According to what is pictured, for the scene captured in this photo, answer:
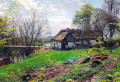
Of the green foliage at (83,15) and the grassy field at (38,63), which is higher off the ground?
the green foliage at (83,15)

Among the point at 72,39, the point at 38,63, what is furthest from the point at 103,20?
the point at 38,63

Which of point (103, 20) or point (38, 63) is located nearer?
point (38, 63)

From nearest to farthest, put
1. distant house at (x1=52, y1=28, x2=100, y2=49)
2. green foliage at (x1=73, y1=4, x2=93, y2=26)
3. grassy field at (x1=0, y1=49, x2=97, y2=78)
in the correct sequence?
grassy field at (x1=0, y1=49, x2=97, y2=78)
distant house at (x1=52, y1=28, x2=100, y2=49)
green foliage at (x1=73, y1=4, x2=93, y2=26)

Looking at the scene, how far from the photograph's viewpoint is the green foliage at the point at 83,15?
126 feet

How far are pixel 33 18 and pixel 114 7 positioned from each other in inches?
936

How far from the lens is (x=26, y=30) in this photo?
102ft

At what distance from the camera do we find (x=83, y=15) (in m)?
38.6

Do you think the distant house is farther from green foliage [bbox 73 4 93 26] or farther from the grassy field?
the grassy field

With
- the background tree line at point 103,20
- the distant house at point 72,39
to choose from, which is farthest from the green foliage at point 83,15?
the distant house at point 72,39

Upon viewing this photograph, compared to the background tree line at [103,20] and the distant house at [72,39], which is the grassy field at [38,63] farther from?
the distant house at [72,39]

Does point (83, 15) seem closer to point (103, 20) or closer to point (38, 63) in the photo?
point (103, 20)

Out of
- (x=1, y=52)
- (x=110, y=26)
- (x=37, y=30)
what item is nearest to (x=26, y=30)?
(x=37, y=30)

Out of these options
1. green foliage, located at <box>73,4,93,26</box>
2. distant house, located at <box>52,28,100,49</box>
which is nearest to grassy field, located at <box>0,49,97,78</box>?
distant house, located at <box>52,28,100,49</box>

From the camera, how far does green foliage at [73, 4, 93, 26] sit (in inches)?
1515
